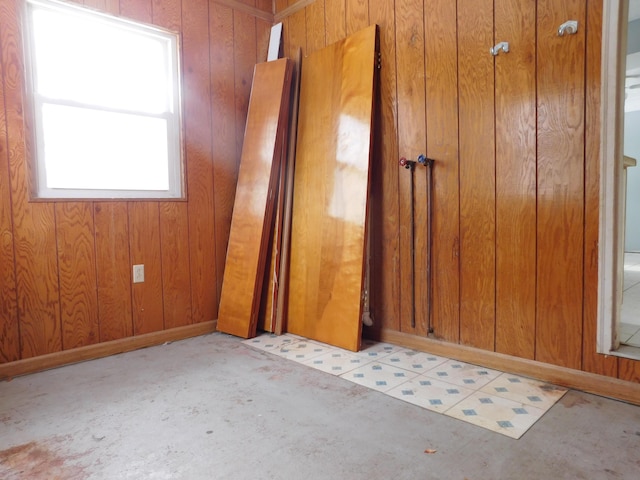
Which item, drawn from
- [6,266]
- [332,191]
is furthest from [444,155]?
[6,266]

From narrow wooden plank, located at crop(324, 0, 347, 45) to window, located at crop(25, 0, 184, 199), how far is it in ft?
3.36

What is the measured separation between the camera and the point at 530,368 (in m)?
2.08

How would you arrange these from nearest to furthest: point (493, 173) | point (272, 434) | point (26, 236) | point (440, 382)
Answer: point (272, 434)
point (440, 382)
point (493, 173)
point (26, 236)

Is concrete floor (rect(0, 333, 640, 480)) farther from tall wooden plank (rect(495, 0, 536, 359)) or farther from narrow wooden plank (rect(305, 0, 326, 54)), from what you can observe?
narrow wooden plank (rect(305, 0, 326, 54))

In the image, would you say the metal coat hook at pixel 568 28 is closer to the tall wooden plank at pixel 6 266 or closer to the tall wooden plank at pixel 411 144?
the tall wooden plank at pixel 411 144

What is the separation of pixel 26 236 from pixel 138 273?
0.64 meters

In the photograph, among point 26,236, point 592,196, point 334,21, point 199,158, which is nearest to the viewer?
point 592,196

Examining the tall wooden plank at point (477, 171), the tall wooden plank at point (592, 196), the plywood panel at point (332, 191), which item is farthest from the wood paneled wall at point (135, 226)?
the tall wooden plank at point (592, 196)

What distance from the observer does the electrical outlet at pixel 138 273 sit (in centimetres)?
271

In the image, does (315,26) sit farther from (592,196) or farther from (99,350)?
(99,350)

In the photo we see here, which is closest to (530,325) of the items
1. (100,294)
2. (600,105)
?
(600,105)

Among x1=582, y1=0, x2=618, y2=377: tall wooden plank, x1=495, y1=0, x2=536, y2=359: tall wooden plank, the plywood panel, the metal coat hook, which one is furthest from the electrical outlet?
the metal coat hook

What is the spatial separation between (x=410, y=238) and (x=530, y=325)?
0.79 metres

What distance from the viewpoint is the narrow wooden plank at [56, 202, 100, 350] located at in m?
2.43
